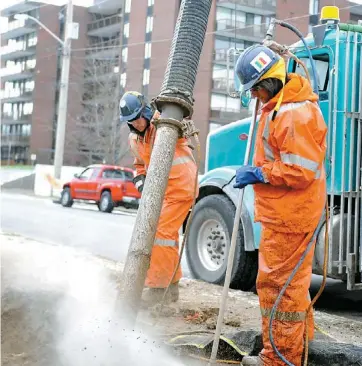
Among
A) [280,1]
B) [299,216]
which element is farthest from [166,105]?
[280,1]

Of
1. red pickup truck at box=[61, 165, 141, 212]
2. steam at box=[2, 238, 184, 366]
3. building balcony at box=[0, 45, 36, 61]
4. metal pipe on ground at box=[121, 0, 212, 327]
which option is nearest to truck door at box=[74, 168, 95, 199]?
red pickup truck at box=[61, 165, 141, 212]

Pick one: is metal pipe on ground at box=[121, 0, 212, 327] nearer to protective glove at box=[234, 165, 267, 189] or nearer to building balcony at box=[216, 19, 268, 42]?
protective glove at box=[234, 165, 267, 189]

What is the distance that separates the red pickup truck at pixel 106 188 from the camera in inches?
785

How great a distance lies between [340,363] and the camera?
3588 millimetres

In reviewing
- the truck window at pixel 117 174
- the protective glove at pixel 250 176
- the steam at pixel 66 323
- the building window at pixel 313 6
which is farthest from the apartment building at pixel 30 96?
the protective glove at pixel 250 176

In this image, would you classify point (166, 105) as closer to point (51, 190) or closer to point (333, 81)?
point (333, 81)

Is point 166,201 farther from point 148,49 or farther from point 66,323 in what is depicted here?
point 148,49

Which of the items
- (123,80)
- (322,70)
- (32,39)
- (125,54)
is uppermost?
(32,39)

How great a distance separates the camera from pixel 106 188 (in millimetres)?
20125

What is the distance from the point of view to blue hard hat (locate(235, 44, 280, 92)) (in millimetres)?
3479

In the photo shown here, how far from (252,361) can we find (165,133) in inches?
59.2

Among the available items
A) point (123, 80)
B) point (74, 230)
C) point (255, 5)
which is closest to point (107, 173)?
point (123, 80)

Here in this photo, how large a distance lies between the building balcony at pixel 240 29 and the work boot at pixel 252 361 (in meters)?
9.72

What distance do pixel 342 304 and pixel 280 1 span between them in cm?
850
